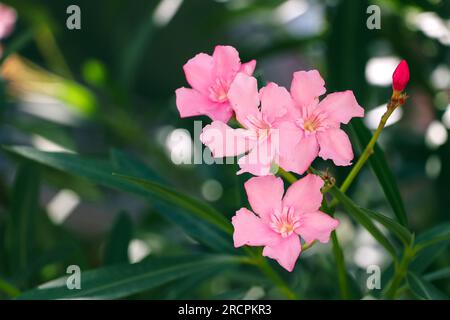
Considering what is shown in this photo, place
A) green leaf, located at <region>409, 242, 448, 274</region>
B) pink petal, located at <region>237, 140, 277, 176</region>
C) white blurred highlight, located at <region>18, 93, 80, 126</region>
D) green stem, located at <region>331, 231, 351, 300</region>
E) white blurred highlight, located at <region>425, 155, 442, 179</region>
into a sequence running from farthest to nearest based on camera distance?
white blurred highlight, located at <region>18, 93, 80, 126</region>, white blurred highlight, located at <region>425, 155, 442, 179</region>, green leaf, located at <region>409, 242, 448, 274</region>, green stem, located at <region>331, 231, 351, 300</region>, pink petal, located at <region>237, 140, 277, 176</region>

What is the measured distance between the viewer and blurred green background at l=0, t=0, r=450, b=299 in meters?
1.04

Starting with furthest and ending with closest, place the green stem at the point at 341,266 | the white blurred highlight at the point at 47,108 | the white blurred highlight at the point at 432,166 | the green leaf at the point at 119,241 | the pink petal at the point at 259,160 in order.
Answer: the white blurred highlight at the point at 47,108 < the white blurred highlight at the point at 432,166 < the green leaf at the point at 119,241 < the green stem at the point at 341,266 < the pink petal at the point at 259,160

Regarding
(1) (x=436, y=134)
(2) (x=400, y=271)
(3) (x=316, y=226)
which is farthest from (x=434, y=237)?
(1) (x=436, y=134)

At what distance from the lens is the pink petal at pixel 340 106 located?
1.96ft

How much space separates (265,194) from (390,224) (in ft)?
0.47

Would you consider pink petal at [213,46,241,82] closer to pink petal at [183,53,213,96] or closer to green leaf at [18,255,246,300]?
pink petal at [183,53,213,96]

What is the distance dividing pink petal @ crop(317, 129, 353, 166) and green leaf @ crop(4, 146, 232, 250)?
0.59 ft

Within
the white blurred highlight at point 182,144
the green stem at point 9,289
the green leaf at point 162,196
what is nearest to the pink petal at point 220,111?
the green leaf at point 162,196

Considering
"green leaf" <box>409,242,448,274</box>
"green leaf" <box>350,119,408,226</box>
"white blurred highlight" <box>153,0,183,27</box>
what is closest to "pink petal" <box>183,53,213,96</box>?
"green leaf" <box>350,119,408,226</box>

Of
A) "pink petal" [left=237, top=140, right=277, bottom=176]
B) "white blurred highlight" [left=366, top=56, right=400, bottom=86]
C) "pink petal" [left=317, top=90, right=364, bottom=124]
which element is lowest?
"pink petal" [left=237, top=140, right=277, bottom=176]

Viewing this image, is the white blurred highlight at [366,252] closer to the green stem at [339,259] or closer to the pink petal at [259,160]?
the green stem at [339,259]

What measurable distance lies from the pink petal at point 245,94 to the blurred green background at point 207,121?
0.66ft

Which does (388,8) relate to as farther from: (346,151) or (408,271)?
(346,151)

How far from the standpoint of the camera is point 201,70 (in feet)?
2.10
